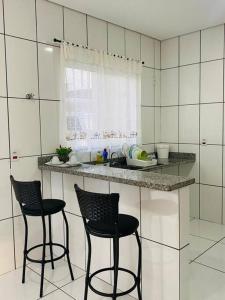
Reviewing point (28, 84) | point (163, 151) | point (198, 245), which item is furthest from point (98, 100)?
point (198, 245)

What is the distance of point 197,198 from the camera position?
349 cm

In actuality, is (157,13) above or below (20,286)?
above

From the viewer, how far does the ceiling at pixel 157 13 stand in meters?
2.51

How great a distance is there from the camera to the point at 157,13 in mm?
2742

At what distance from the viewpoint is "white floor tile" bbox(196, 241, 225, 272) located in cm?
237

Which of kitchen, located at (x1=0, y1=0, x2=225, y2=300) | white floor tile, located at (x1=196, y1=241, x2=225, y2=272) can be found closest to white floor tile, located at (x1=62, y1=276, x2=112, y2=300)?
kitchen, located at (x1=0, y1=0, x2=225, y2=300)

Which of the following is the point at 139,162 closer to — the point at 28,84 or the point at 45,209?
the point at 45,209

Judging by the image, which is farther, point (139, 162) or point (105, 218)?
point (139, 162)

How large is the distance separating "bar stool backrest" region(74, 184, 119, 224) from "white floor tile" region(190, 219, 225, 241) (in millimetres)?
1847

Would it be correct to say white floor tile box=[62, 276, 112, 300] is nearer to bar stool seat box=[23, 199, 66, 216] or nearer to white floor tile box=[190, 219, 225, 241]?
bar stool seat box=[23, 199, 66, 216]

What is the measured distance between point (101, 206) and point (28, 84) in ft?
4.65

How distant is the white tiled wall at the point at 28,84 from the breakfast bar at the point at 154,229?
463 millimetres

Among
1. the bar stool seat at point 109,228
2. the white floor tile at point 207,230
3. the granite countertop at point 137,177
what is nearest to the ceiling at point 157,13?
the granite countertop at point 137,177

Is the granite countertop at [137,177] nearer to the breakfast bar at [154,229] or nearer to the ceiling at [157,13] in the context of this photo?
the breakfast bar at [154,229]
